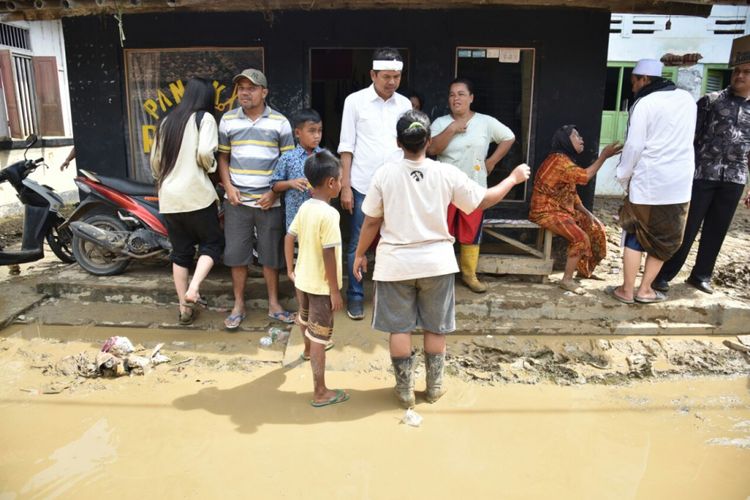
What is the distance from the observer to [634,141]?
4496 mm

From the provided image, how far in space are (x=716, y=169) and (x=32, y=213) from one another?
20.8ft

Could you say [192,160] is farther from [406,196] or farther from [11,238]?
[11,238]

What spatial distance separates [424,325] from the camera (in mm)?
3447

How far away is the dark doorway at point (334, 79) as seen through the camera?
764 centimetres

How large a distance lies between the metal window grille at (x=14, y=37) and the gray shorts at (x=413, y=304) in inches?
362

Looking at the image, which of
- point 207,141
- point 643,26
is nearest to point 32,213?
point 207,141

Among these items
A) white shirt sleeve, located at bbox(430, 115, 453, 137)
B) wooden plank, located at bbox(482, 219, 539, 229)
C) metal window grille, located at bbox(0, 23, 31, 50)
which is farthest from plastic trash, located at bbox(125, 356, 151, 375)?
metal window grille, located at bbox(0, 23, 31, 50)

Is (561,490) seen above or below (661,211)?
below

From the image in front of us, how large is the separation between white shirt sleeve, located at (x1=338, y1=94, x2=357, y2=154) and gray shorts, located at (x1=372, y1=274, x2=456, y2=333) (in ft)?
4.56

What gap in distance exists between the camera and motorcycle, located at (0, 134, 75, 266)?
18.1ft

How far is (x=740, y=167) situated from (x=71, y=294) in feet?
19.6

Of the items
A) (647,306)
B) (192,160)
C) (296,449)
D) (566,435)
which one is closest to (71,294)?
(192,160)

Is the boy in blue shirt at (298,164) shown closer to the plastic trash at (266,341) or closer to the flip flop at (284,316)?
the flip flop at (284,316)

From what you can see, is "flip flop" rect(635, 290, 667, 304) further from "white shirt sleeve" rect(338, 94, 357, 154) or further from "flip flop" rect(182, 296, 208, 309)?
"flip flop" rect(182, 296, 208, 309)
